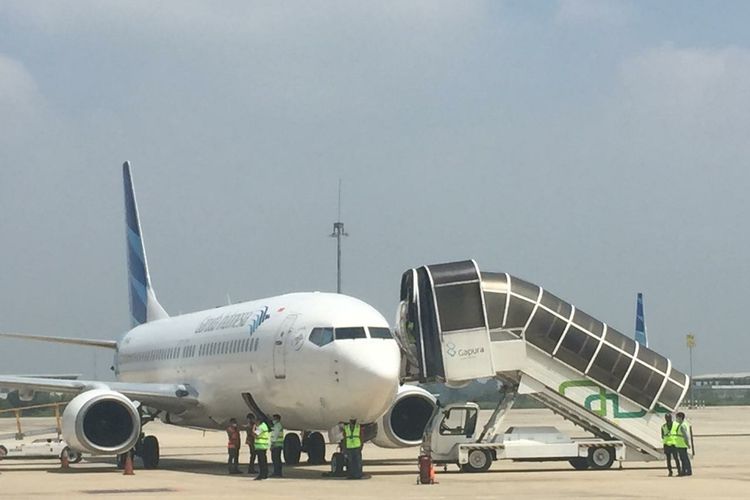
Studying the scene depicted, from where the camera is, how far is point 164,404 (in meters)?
31.4

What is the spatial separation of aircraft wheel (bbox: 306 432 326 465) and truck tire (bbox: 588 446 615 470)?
716 centimetres

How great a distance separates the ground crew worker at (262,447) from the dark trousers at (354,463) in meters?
1.61

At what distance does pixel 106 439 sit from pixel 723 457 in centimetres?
1420

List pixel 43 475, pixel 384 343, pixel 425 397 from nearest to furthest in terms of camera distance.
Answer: pixel 384 343 → pixel 43 475 → pixel 425 397

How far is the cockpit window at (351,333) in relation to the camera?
2527cm

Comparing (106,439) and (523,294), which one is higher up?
(523,294)

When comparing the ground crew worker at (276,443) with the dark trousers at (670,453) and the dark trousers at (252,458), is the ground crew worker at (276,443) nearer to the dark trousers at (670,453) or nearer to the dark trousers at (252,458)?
the dark trousers at (252,458)

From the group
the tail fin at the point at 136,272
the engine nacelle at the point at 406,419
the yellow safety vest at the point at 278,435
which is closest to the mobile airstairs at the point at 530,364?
the yellow safety vest at the point at 278,435

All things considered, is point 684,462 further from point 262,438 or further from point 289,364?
point 262,438

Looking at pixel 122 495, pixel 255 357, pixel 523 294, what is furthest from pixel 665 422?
pixel 122 495

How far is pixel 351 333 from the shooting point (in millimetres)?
25328

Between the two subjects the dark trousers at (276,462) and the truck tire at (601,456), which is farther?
the truck tire at (601,456)

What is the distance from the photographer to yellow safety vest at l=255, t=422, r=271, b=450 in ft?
82.8

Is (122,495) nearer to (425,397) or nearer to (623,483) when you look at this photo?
(623,483)
